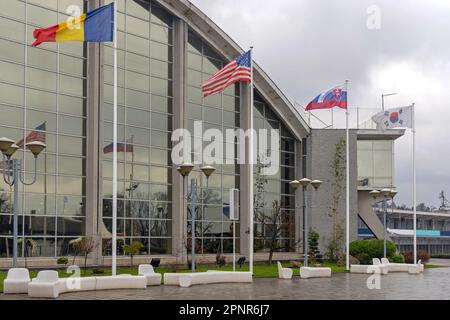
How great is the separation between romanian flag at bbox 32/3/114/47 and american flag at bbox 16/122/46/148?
955 centimetres

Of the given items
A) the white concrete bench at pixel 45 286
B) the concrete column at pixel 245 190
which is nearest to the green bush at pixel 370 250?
the concrete column at pixel 245 190

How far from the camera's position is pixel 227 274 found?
27078 mm

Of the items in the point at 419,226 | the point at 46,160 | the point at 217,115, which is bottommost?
the point at 419,226

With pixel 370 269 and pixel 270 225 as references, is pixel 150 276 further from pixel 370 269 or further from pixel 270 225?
pixel 270 225

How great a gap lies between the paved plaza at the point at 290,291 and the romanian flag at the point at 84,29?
850 cm

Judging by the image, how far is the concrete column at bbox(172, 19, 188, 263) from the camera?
39.3 m

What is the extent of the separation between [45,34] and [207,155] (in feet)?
64.6

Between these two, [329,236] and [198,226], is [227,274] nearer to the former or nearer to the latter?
[198,226]

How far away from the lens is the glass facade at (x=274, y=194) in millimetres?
45284

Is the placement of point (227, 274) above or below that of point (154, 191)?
below

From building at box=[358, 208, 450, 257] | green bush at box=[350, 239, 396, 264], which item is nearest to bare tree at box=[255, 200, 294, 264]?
green bush at box=[350, 239, 396, 264]
